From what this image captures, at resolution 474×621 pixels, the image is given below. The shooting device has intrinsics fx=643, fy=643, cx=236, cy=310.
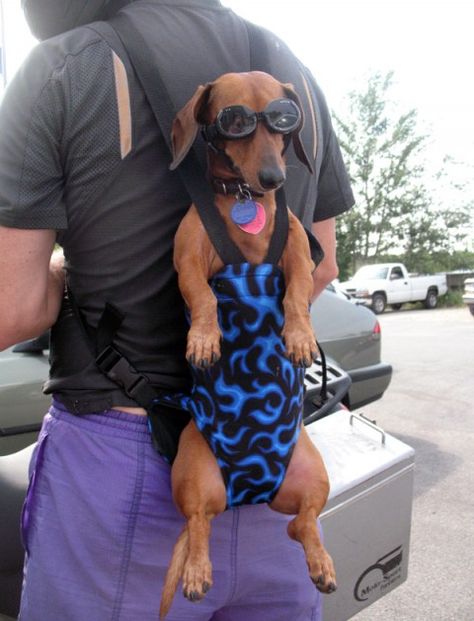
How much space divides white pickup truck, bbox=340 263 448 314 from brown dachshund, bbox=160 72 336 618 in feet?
68.6

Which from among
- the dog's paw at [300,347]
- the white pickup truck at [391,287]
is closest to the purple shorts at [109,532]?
the dog's paw at [300,347]

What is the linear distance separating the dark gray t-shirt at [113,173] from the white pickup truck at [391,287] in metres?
20.8

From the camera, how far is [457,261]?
34.0 m

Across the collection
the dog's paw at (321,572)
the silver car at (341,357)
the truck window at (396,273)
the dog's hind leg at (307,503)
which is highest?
the dog's hind leg at (307,503)

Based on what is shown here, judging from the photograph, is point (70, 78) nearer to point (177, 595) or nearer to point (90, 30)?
point (90, 30)

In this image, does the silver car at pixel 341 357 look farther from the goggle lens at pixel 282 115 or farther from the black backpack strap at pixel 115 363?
the goggle lens at pixel 282 115

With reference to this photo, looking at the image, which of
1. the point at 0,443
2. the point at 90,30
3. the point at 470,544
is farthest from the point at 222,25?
the point at 470,544

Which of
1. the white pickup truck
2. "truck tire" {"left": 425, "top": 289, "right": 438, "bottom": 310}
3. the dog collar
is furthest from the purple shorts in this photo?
"truck tire" {"left": 425, "top": 289, "right": 438, "bottom": 310}

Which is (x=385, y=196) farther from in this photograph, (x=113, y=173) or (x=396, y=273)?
(x=113, y=173)

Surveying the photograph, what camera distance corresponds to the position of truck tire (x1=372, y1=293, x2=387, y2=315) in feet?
75.3

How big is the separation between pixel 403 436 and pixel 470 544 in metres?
2.12

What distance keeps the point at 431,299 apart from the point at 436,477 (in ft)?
71.9

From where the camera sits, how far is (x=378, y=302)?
75.9 feet

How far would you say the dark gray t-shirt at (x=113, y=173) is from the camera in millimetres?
1120
